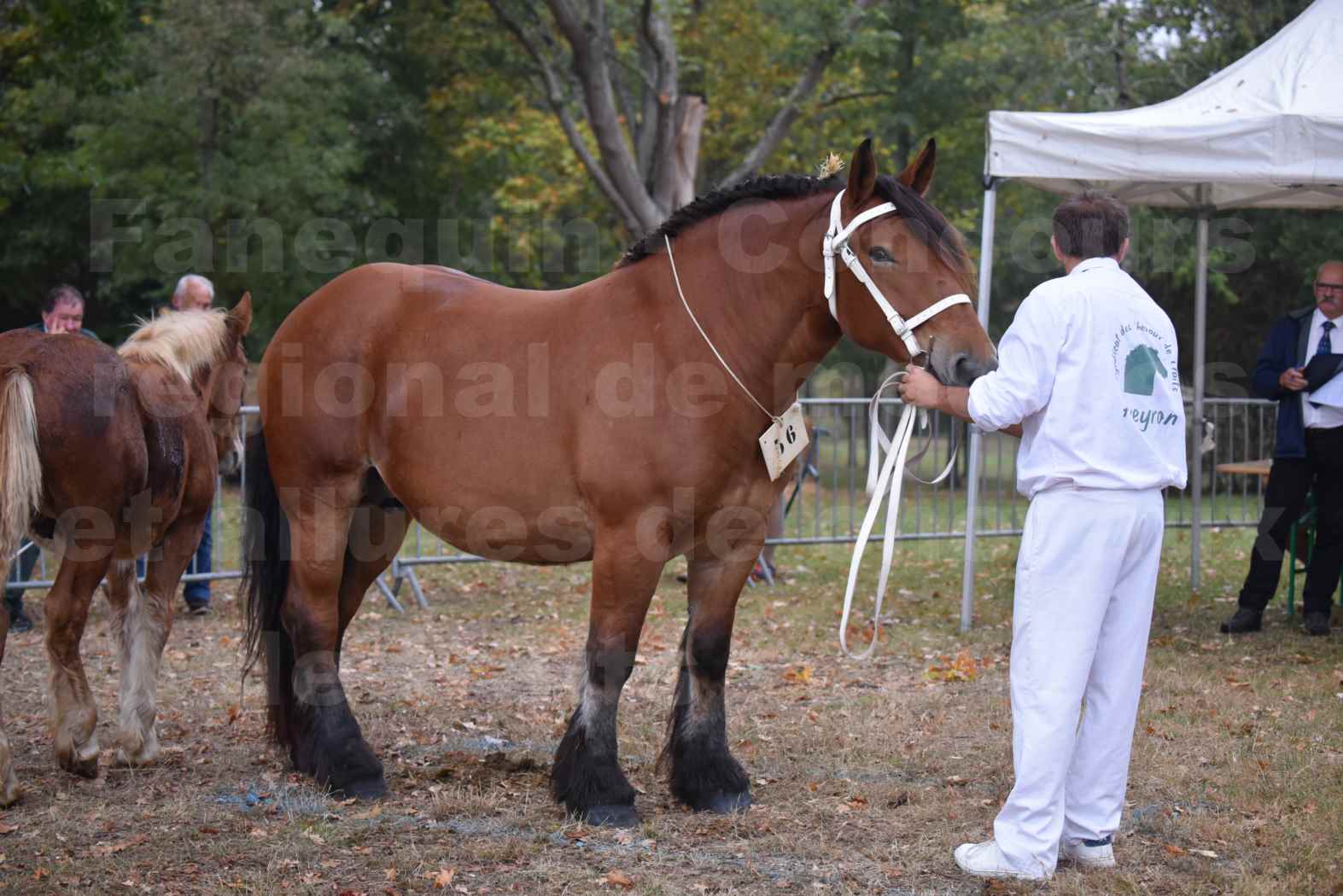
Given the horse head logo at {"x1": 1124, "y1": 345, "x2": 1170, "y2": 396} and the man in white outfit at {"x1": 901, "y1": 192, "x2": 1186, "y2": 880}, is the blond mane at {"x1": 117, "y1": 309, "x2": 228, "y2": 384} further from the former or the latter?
the horse head logo at {"x1": 1124, "y1": 345, "x2": 1170, "y2": 396}

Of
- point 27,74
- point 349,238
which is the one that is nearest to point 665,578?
point 349,238

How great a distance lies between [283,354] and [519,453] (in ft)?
4.00

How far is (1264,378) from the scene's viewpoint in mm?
7855

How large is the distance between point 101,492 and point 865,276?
10.2 feet

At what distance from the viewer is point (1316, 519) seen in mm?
8109

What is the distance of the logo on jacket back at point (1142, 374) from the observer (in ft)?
11.7

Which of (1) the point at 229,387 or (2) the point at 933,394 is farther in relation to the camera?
(1) the point at 229,387

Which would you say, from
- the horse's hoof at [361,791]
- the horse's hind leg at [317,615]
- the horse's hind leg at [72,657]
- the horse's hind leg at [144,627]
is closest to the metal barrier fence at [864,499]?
the horse's hind leg at [144,627]

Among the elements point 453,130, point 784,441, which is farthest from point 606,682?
point 453,130

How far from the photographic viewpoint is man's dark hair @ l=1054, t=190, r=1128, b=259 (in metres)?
3.74

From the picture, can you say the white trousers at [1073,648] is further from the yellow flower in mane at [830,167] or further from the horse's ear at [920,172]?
the yellow flower in mane at [830,167]

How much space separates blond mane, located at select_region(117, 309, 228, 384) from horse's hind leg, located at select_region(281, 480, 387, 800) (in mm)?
1273

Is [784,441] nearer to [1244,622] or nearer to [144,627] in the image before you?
[144,627]

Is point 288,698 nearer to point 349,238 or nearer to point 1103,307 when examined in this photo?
point 1103,307
